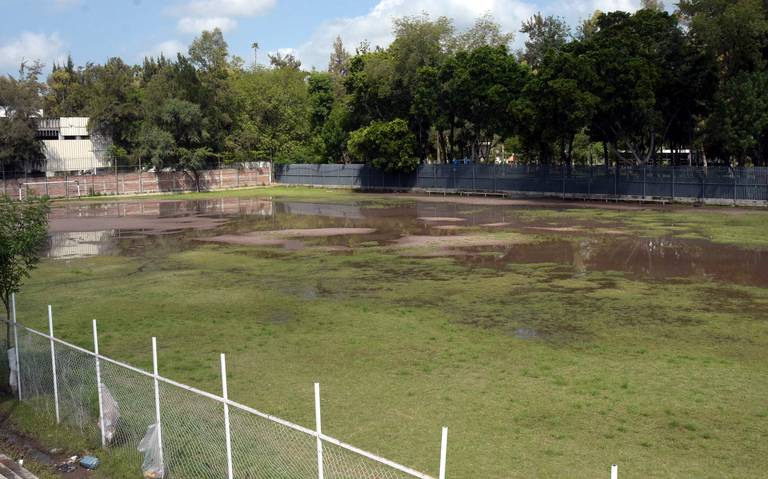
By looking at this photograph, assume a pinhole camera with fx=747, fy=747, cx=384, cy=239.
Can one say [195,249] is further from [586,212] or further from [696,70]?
[696,70]

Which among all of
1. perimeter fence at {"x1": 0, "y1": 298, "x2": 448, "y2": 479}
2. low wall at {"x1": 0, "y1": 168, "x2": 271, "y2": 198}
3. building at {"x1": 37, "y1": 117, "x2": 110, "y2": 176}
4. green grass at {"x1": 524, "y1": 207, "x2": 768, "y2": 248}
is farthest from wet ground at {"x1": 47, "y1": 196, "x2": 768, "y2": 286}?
building at {"x1": 37, "y1": 117, "x2": 110, "y2": 176}

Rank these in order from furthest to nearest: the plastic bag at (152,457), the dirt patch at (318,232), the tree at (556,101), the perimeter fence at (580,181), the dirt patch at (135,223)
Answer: the tree at (556,101) → the perimeter fence at (580,181) → the dirt patch at (135,223) → the dirt patch at (318,232) → the plastic bag at (152,457)

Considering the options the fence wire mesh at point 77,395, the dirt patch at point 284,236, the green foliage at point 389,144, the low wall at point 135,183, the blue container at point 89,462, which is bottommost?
the blue container at point 89,462

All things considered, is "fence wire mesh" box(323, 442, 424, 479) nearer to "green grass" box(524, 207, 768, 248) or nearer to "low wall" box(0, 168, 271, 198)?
"green grass" box(524, 207, 768, 248)

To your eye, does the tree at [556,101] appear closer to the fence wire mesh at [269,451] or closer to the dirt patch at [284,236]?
the dirt patch at [284,236]

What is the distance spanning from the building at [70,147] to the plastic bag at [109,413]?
77.5 metres

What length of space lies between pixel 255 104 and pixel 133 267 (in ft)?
225

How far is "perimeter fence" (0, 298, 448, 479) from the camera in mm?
9852

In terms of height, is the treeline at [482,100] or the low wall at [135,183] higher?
the treeline at [482,100]

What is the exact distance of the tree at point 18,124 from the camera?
7388cm

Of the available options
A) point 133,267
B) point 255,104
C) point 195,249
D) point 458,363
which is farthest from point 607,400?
point 255,104

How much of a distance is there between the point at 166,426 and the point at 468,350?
7364 millimetres

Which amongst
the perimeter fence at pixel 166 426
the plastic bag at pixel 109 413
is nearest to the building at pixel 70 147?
the perimeter fence at pixel 166 426

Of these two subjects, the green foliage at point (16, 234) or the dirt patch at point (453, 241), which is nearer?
the green foliage at point (16, 234)
